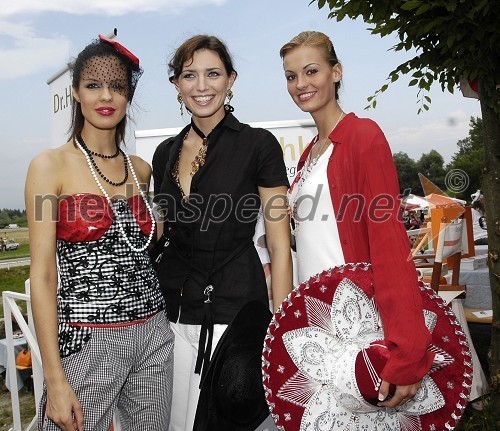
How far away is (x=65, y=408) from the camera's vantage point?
1656mm

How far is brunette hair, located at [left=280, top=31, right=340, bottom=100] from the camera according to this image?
6.86 feet

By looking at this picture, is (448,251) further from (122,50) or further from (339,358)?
(122,50)

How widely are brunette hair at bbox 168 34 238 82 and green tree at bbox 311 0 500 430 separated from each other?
4.59 feet

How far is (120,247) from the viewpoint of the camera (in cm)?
181

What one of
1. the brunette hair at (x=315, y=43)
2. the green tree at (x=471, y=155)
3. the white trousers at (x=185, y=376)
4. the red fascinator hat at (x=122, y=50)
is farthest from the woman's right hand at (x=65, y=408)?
the green tree at (x=471, y=155)

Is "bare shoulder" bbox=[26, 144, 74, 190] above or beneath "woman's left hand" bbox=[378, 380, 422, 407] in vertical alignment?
above

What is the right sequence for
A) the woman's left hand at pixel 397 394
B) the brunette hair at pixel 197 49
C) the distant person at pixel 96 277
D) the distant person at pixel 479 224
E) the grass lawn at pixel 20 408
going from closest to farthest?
1. the woman's left hand at pixel 397 394
2. the distant person at pixel 96 277
3. the brunette hair at pixel 197 49
4. the grass lawn at pixel 20 408
5. the distant person at pixel 479 224

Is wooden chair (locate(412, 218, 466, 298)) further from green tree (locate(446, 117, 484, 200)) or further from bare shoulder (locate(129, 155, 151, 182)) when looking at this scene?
green tree (locate(446, 117, 484, 200))

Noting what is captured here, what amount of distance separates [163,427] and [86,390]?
353mm

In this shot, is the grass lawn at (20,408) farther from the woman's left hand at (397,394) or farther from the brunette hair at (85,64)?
the woman's left hand at (397,394)

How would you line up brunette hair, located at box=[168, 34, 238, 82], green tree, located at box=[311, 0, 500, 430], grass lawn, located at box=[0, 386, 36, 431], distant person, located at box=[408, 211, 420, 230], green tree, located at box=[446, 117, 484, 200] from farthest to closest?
green tree, located at box=[446, 117, 484, 200]
distant person, located at box=[408, 211, 420, 230]
grass lawn, located at box=[0, 386, 36, 431]
green tree, located at box=[311, 0, 500, 430]
brunette hair, located at box=[168, 34, 238, 82]

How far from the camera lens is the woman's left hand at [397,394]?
1.58 meters

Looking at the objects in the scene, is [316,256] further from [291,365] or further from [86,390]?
[86,390]

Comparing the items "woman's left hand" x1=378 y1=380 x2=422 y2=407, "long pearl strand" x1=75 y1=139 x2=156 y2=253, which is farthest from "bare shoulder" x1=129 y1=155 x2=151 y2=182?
"woman's left hand" x1=378 y1=380 x2=422 y2=407
